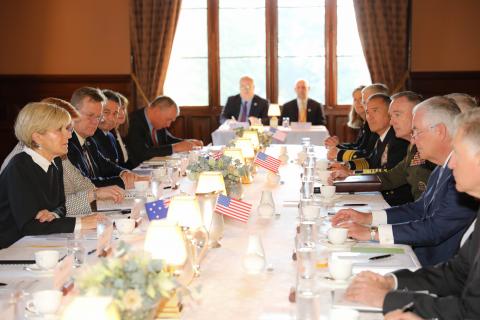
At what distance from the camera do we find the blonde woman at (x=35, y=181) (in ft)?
12.0

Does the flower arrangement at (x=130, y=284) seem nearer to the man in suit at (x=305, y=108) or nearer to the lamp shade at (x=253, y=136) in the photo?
the lamp shade at (x=253, y=136)

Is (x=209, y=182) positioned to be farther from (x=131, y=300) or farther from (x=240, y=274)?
(x=131, y=300)

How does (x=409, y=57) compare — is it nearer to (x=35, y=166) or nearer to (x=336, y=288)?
(x=35, y=166)

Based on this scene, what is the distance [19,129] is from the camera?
391 cm

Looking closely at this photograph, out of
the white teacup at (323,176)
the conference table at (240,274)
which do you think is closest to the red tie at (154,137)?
the white teacup at (323,176)

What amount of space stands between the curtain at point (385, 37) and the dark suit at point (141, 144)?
4.40m

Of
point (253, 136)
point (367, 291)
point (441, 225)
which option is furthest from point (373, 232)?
point (253, 136)

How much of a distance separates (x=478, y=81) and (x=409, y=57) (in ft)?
3.30

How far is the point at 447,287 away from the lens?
2.90 metres

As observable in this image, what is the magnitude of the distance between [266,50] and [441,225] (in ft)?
27.3

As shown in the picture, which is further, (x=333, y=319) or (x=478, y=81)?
(x=478, y=81)

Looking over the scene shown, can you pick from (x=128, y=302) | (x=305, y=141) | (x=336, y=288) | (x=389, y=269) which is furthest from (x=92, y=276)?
(x=305, y=141)

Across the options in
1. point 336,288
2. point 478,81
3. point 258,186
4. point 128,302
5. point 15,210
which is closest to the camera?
point 128,302

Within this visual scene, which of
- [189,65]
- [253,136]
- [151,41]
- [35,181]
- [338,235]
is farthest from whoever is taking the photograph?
[189,65]
